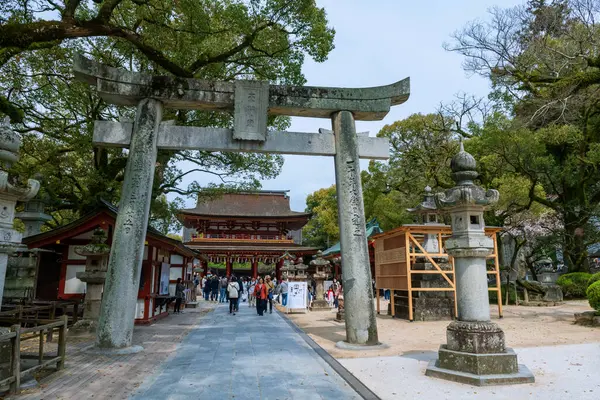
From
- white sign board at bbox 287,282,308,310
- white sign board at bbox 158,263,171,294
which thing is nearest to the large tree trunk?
white sign board at bbox 287,282,308,310

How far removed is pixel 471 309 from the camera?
592 centimetres

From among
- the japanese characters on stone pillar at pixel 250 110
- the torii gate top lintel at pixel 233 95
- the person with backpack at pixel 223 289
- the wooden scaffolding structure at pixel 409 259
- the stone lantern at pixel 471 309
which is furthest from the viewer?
the person with backpack at pixel 223 289

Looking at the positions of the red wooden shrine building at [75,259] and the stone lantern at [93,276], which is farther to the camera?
the red wooden shrine building at [75,259]

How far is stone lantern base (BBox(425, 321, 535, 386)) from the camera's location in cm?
525

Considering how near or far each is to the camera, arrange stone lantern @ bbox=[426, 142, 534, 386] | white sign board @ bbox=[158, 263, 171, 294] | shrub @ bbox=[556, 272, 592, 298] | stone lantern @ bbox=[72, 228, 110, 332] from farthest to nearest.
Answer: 1. shrub @ bbox=[556, 272, 592, 298]
2. white sign board @ bbox=[158, 263, 171, 294]
3. stone lantern @ bbox=[72, 228, 110, 332]
4. stone lantern @ bbox=[426, 142, 534, 386]

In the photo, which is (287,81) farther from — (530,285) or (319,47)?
(530,285)

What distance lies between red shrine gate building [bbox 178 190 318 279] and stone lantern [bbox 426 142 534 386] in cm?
2407

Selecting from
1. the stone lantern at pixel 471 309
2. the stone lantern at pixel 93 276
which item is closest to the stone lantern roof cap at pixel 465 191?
the stone lantern at pixel 471 309

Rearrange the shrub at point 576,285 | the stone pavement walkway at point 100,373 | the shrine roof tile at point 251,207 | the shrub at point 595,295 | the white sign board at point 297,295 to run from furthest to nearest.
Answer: the shrine roof tile at point 251,207
the shrub at point 576,285
the white sign board at point 297,295
the shrub at point 595,295
the stone pavement walkway at point 100,373

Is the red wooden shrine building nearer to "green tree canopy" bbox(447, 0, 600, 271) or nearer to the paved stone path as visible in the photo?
the paved stone path

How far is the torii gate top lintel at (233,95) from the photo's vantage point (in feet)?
28.2

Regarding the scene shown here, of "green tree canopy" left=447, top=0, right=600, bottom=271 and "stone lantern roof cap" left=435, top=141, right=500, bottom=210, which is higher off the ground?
"green tree canopy" left=447, top=0, right=600, bottom=271

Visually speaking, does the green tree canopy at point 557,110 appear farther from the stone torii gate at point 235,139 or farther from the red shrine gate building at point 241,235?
the red shrine gate building at point 241,235

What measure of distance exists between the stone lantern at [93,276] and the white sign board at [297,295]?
329 inches
